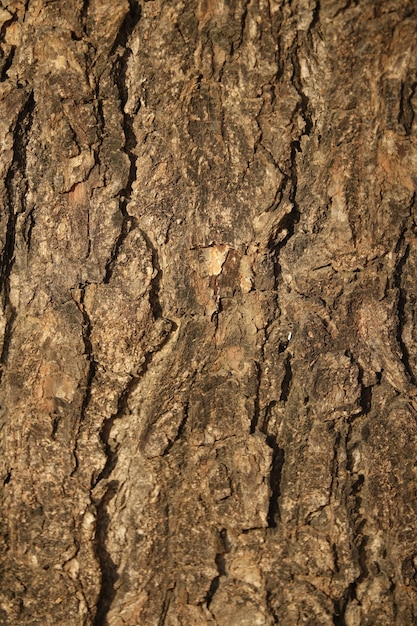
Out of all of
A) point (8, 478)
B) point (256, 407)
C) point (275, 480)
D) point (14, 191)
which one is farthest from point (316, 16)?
point (8, 478)

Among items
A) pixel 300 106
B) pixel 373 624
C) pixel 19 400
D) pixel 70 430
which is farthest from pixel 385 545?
pixel 300 106

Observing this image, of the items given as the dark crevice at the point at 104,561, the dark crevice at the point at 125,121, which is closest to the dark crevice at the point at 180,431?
the dark crevice at the point at 104,561

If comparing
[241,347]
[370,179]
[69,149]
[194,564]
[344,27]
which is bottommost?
[194,564]

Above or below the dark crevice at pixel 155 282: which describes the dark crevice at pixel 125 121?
above

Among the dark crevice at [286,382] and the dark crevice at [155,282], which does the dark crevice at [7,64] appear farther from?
the dark crevice at [286,382]

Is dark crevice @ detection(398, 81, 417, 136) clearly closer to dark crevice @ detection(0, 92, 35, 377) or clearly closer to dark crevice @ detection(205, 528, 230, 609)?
dark crevice @ detection(0, 92, 35, 377)

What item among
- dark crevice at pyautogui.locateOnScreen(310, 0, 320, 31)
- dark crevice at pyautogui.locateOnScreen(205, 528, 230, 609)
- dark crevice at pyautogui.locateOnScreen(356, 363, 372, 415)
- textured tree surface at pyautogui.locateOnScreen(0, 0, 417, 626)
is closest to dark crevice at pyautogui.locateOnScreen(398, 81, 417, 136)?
textured tree surface at pyautogui.locateOnScreen(0, 0, 417, 626)

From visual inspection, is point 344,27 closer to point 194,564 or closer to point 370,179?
point 370,179
